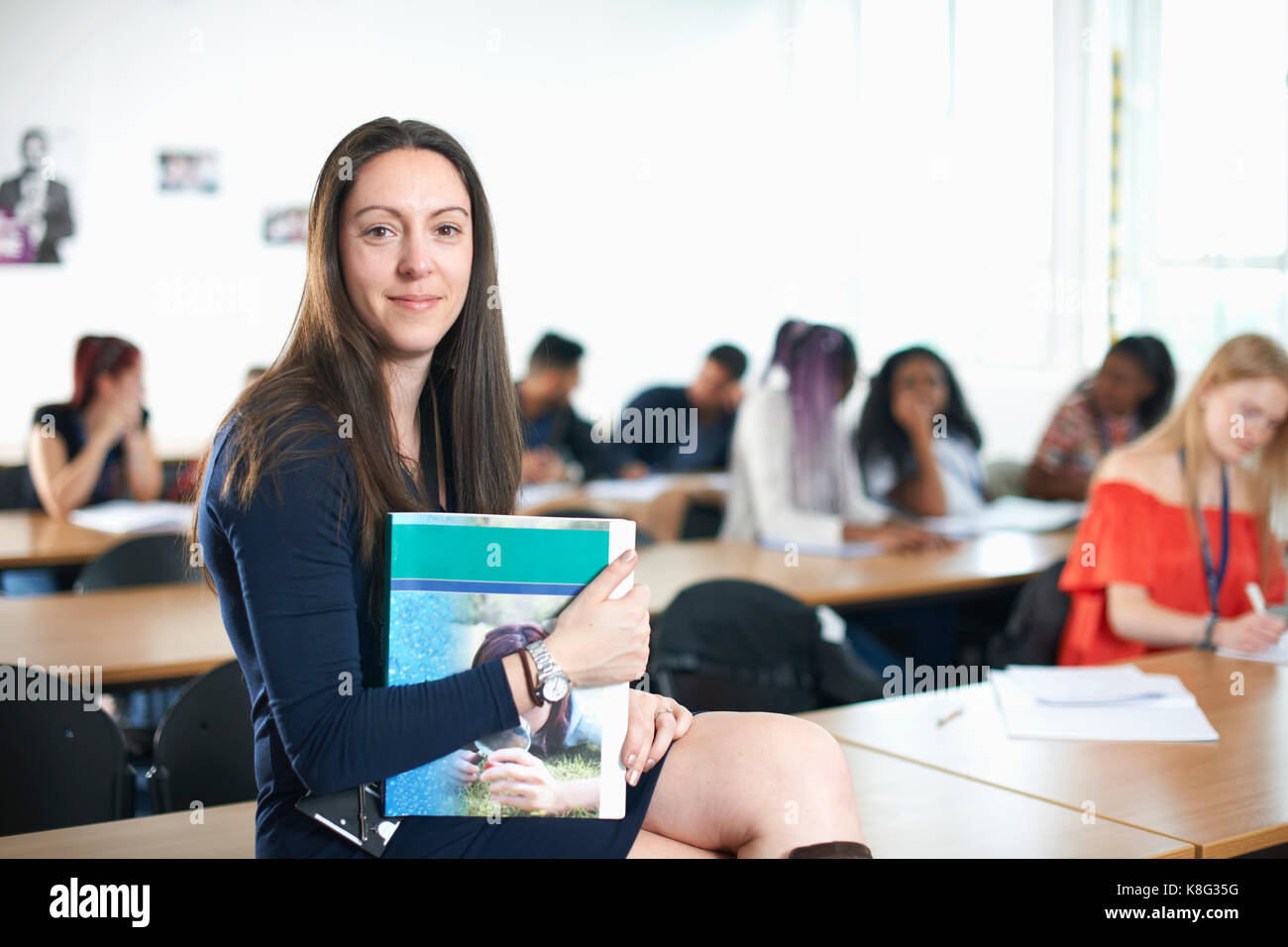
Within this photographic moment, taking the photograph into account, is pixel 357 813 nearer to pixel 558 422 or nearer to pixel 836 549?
pixel 836 549

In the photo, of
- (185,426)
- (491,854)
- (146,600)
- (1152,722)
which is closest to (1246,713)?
(1152,722)

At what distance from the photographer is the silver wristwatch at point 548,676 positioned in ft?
3.77

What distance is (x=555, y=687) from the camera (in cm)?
115

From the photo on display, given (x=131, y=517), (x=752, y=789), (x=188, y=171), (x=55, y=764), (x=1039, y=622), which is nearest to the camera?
Answer: (x=752, y=789)

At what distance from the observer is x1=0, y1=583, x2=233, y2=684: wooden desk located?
246cm

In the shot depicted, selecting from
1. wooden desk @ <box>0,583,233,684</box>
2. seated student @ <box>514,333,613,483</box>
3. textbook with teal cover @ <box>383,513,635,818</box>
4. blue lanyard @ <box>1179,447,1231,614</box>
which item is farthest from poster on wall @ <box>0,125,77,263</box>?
textbook with teal cover @ <box>383,513,635,818</box>

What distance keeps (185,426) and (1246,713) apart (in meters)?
6.09

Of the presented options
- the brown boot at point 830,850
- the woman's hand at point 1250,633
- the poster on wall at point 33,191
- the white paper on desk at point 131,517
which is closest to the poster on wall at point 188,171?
the poster on wall at point 33,191

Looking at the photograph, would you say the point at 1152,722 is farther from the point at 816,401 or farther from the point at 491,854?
the point at 816,401

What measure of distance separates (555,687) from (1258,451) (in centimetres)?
207

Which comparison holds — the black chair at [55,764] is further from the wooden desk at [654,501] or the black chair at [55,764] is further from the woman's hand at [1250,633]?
the wooden desk at [654,501]

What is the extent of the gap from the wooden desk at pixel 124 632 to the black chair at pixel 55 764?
38 centimetres

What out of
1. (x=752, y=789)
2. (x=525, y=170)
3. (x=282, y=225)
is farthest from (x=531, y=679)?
(x=525, y=170)
